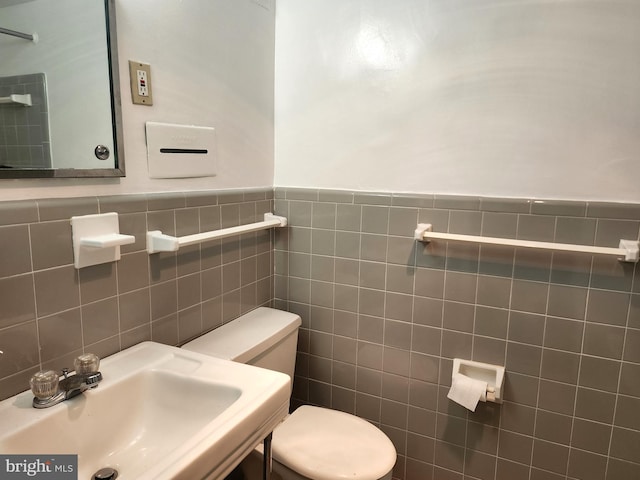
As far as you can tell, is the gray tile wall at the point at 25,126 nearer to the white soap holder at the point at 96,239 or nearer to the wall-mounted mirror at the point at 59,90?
the wall-mounted mirror at the point at 59,90

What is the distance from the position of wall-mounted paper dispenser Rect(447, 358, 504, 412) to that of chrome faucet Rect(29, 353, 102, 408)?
1155mm

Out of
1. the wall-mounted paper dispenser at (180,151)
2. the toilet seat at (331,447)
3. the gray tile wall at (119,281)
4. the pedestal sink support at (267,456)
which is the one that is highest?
the wall-mounted paper dispenser at (180,151)

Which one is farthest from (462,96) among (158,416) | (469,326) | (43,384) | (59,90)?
(43,384)

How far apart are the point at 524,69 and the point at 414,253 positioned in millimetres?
721

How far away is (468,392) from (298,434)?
24.0 inches

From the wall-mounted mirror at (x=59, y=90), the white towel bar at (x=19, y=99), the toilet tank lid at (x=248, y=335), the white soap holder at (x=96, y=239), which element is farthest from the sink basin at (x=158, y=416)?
the white towel bar at (x=19, y=99)

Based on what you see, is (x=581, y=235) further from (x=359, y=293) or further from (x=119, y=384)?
(x=119, y=384)

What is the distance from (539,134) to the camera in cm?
149

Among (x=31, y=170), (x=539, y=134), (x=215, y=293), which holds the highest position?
(x=539, y=134)

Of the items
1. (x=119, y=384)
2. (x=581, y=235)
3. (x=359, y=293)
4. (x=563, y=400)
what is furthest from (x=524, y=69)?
(x=119, y=384)

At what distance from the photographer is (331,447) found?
5.03ft

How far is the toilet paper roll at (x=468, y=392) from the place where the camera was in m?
1.56

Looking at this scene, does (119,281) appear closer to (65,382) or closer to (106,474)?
(65,382)

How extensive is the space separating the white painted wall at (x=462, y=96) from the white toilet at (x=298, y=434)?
64cm
